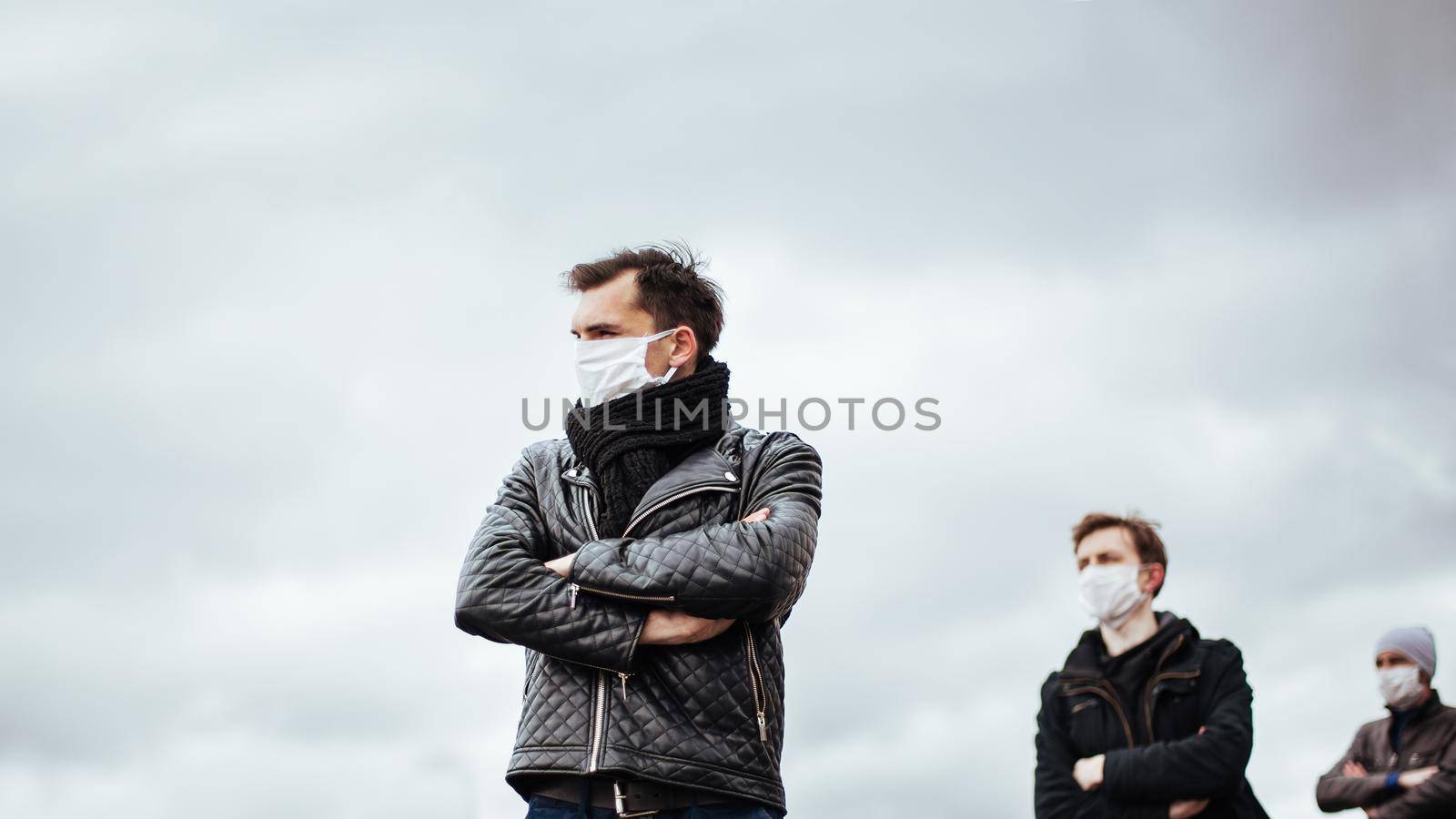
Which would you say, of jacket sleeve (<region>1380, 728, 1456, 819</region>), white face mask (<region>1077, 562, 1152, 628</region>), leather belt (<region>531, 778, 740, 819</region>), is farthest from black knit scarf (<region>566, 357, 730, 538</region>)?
jacket sleeve (<region>1380, 728, 1456, 819</region>)

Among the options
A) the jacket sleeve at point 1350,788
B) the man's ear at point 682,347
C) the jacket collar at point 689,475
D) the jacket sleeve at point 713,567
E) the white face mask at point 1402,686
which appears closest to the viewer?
the jacket sleeve at point 713,567

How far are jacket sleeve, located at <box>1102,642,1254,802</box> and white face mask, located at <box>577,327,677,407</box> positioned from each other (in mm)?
2211

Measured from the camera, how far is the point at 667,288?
549 cm

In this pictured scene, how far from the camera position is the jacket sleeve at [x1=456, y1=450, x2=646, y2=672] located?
4.55 meters

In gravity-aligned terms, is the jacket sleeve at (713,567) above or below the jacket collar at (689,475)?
below

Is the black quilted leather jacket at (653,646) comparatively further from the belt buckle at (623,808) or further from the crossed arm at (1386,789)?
the crossed arm at (1386,789)

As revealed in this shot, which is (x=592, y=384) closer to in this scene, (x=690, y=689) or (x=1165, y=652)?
(x=690, y=689)

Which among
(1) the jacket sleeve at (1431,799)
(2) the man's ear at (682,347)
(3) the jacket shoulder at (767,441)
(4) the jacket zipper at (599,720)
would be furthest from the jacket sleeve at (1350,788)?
(4) the jacket zipper at (599,720)

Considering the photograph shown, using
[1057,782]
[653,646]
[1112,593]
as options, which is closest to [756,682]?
[653,646]

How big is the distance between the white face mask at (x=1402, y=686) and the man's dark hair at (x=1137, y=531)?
13.0 feet

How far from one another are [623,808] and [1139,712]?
2.10 meters

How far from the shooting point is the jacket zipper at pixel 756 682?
4.59m

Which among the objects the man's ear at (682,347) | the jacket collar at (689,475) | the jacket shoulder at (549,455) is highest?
the man's ear at (682,347)

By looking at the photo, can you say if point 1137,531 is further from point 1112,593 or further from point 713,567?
point 713,567
